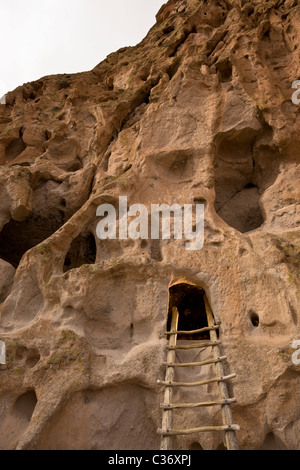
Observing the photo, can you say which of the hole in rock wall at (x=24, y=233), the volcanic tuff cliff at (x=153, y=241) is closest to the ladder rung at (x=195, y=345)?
the volcanic tuff cliff at (x=153, y=241)

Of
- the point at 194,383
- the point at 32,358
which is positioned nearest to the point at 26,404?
the point at 32,358

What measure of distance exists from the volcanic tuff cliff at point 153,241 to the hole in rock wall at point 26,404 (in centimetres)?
1

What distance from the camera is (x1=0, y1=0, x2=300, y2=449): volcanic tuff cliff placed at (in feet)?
13.8

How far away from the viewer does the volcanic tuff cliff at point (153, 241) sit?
4.21 meters

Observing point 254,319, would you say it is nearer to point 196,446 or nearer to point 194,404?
point 194,404

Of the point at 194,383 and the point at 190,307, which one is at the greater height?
the point at 190,307

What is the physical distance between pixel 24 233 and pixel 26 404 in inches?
163

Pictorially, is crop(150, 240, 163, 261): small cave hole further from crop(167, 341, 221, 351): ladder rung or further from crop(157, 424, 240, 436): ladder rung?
crop(157, 424, 240, 436): ladder rung

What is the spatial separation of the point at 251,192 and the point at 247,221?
635 millimetres

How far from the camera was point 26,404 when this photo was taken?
178 inches

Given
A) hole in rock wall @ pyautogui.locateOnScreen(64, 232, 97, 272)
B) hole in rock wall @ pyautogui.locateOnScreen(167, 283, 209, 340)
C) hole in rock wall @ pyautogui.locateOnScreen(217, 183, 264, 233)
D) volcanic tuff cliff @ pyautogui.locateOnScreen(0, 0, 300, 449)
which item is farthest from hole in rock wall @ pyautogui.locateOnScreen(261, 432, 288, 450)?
hole in rock wall @ pyautogui.locateOnScreen(64, 232, 97, 272)

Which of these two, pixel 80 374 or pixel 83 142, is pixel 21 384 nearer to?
pixel 80 374
